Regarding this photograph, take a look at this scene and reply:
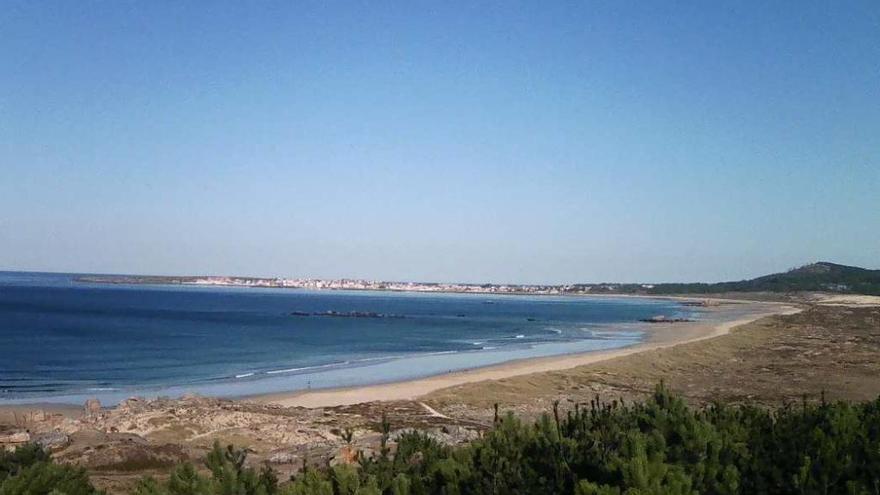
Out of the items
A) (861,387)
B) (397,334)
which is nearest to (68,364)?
(397,334)

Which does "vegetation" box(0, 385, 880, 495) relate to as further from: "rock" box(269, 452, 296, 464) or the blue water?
the blue water

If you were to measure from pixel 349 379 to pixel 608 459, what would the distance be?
28.3m

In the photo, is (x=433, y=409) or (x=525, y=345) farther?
(x=525, y=345)

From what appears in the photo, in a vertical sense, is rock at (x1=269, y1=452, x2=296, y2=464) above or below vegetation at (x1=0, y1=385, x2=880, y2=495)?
below

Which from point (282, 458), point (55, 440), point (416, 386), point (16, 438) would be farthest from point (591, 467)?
point (416, 386)

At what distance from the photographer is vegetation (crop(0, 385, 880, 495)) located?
4.68 m

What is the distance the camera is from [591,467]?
5.23 metres

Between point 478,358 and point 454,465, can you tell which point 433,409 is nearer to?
point 454,465

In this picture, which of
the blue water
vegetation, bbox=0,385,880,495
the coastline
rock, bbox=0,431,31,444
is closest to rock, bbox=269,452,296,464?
vegetation, bbox=0,385,880,495

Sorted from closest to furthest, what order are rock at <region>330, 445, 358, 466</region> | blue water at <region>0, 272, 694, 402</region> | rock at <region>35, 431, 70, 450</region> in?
rock at <region>330, 445, 358, 466</region>
rock at <region>35, 431, 70, 450</region>
blue water at <region>0, 272, 694, 402</region>

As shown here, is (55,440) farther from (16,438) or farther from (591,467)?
(591,467)

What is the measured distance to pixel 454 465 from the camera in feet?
17.4

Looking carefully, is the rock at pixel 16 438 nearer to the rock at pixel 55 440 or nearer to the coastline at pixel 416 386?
the rock at pixel 55 440

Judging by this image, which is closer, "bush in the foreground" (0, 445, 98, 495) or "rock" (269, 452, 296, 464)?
"bush in the foreground" (0, 445, 98, 495)
